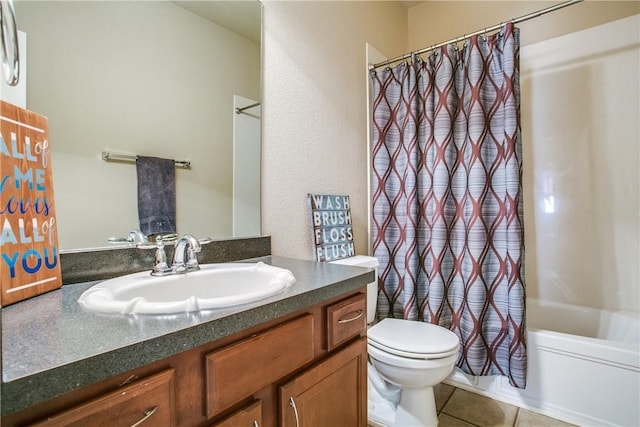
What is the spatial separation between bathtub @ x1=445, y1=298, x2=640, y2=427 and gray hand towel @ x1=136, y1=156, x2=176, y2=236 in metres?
1.80

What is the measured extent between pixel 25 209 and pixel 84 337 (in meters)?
0.39

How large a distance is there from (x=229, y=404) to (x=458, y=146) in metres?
1.65

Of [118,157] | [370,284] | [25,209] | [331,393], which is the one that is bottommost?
[331,393]

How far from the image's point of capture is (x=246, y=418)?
685mm

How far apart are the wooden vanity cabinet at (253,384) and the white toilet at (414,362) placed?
372 millimetres

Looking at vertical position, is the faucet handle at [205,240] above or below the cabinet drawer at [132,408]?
above

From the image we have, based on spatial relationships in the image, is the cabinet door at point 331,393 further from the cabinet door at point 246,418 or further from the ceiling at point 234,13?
the ceiling at point 234,13

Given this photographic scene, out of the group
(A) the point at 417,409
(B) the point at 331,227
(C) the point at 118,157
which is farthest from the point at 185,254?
(A) the point at 417,409

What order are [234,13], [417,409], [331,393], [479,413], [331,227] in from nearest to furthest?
[331,393], [234,13], [417,409], [479,413], [331,227]

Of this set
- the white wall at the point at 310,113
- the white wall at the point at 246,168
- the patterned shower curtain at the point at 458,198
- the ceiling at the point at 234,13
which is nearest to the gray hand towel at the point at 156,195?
the white wall at the point at 246,168

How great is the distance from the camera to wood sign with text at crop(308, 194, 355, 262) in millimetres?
1649

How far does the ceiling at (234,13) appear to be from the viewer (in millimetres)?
1249

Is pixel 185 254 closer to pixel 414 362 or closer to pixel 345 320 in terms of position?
pixel 345 320

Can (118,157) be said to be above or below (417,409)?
above
